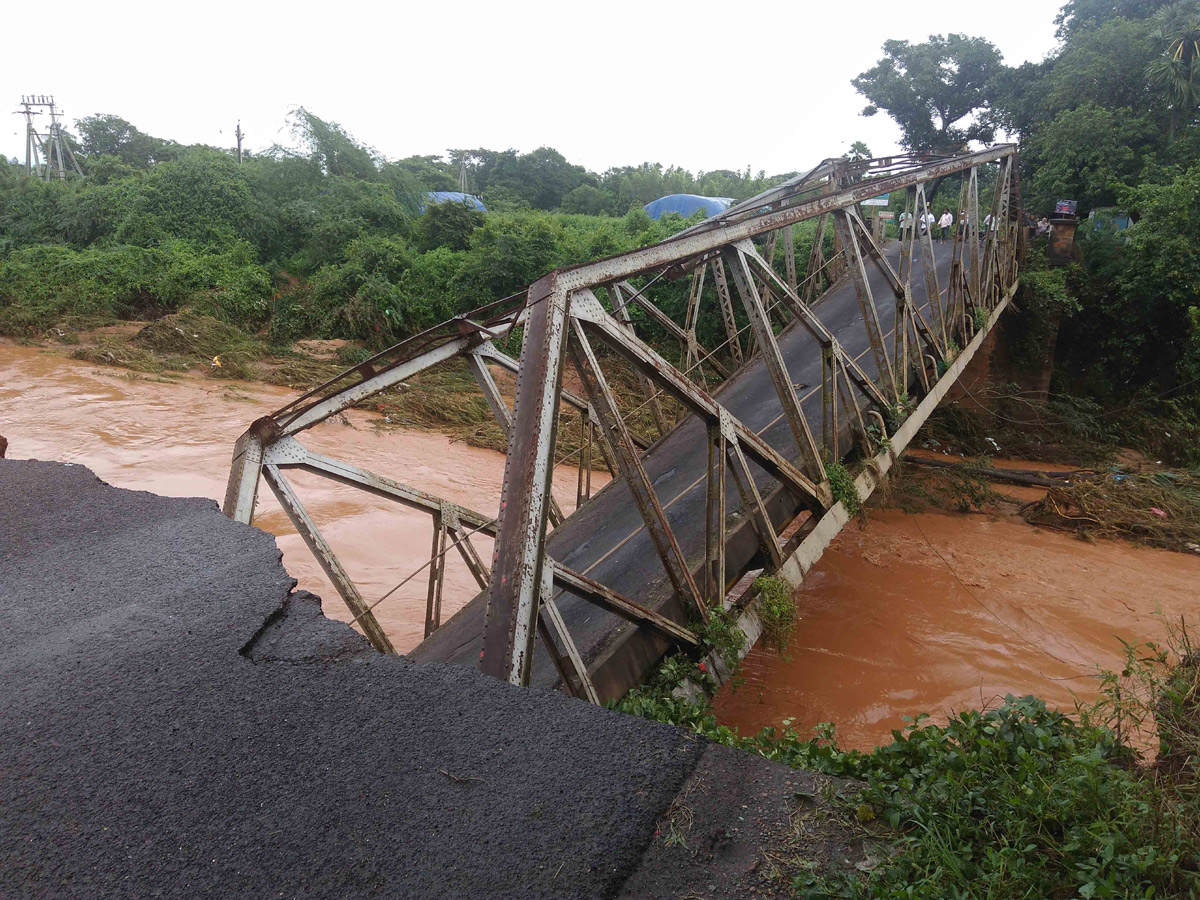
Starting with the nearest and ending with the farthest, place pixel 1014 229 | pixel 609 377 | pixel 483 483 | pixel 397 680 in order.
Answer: pixel 397 680
pixel 483 483
pixel 1014 229
pixel 609 377

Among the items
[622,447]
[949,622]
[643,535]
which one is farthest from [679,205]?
[622,447]

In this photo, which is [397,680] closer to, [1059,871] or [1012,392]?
[1059,871]

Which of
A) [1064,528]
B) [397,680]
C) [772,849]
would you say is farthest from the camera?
[1064,528]

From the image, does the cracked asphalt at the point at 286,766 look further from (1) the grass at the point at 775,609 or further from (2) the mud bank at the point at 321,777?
(1) the grass at the point at 775,609

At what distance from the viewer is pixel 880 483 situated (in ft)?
21.1

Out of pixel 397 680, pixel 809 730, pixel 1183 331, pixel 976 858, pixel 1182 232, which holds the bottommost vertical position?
pixel 809 730

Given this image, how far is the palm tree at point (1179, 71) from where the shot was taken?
51.0 feet

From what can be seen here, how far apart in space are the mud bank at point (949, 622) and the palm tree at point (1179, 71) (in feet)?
38.8

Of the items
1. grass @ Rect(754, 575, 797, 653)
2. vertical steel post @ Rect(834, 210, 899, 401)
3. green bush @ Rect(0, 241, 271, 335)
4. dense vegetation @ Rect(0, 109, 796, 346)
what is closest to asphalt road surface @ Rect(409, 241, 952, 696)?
grass @ Rect(754, 575, 797, 653)

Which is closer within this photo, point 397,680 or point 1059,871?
point 1059,871

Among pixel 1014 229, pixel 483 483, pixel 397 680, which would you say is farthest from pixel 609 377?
pixel 397 680

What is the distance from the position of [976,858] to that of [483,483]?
1064 cm

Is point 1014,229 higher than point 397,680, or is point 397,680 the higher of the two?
point 1014,229

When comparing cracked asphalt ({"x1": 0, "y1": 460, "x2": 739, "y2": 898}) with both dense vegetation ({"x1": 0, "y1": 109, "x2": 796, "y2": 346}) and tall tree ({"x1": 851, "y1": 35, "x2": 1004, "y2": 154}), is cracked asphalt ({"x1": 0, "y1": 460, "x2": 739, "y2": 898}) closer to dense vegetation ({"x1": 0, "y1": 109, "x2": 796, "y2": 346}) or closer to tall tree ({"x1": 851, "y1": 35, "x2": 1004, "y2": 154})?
dense vegetation ({"x1": 0, "y1": 109, "x2": 796, "y2": 346})
